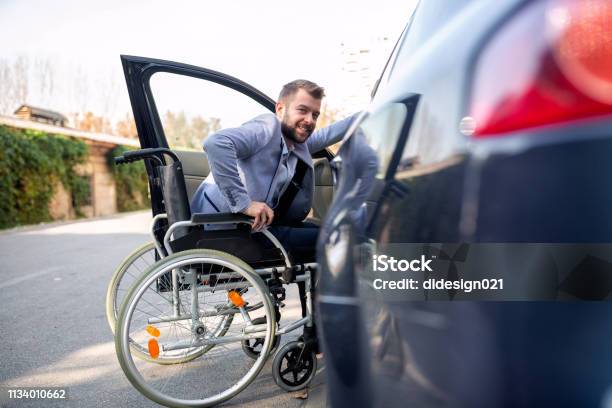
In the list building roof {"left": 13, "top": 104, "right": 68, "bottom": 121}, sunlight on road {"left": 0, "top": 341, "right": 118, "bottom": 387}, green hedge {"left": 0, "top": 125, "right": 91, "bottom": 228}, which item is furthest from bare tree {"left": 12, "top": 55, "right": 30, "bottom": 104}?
sunlight on road {"left": 0, "top": 341, "right": 118, "bottom": 387}

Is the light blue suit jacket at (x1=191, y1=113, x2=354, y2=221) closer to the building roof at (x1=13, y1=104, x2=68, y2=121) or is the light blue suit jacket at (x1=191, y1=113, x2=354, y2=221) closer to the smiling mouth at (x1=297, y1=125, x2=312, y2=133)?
the smiling mouth at (x1=297, y1=125, x2=312, y2=133)

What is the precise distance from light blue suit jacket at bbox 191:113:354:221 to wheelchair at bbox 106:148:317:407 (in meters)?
0.12

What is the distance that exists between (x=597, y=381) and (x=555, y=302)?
137 mm

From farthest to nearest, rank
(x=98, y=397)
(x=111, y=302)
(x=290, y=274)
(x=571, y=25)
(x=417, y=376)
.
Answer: (x=111, y=302) → (x=98, y=397) → (x=290, y=274) → (x=417, y=376) → (x=571, y=25)

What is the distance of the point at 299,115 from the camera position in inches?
99.7

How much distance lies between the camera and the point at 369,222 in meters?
1.09

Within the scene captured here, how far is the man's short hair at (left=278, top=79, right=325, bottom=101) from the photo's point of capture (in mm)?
2531

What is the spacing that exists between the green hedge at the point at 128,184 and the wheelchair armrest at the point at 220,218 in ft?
68.4

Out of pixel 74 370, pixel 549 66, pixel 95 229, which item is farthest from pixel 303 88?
pixel 95 229

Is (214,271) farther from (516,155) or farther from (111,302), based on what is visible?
(516,155)

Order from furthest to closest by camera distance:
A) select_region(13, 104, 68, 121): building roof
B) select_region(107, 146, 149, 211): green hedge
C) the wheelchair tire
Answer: select_region(13, 104, 68, 121): building roof → select_region(107, 146, 149, 211): green hedge → the wheelchair tire

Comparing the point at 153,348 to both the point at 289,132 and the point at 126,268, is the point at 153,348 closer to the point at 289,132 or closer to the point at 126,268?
the point at 126,268

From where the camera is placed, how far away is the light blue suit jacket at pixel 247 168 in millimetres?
2320

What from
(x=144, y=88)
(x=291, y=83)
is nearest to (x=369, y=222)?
(x=291, y=83)
